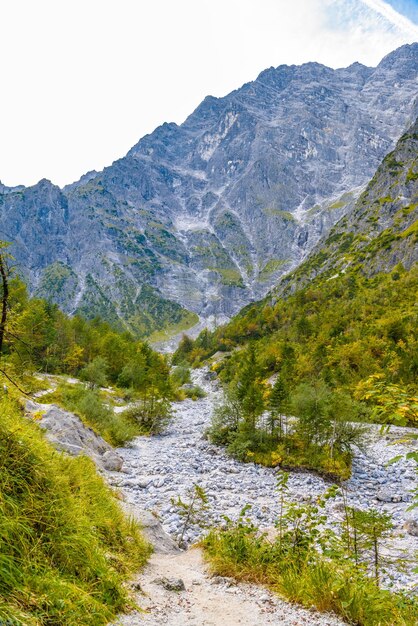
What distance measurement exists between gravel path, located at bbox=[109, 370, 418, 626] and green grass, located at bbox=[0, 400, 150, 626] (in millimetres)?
688

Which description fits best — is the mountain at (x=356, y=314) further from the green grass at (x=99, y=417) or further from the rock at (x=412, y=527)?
the green grass at (x=99, y=417)

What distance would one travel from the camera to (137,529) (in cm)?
838

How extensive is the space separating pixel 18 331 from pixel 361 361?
41.6 meters

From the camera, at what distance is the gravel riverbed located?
13.6 metres

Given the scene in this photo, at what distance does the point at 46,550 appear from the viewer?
4453 mm

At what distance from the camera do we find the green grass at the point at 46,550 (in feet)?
11.6

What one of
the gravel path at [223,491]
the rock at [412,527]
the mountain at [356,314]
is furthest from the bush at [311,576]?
the rock at [412,527]

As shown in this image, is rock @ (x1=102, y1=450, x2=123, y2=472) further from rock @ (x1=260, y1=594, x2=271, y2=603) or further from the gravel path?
rock @ (x1=260, y1=594, x2=271, y2=603)

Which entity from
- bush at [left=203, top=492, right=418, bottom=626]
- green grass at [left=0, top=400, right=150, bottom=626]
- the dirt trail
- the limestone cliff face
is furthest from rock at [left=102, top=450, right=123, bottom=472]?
the limestone cliff face

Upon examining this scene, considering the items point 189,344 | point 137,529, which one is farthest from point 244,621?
point 189,344

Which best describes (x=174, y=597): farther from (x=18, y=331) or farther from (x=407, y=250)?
(x=407, y=250)

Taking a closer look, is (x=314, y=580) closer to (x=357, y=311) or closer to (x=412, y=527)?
(x=412, y=527)

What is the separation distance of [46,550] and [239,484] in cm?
1615

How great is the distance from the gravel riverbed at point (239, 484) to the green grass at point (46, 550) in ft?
23.4
